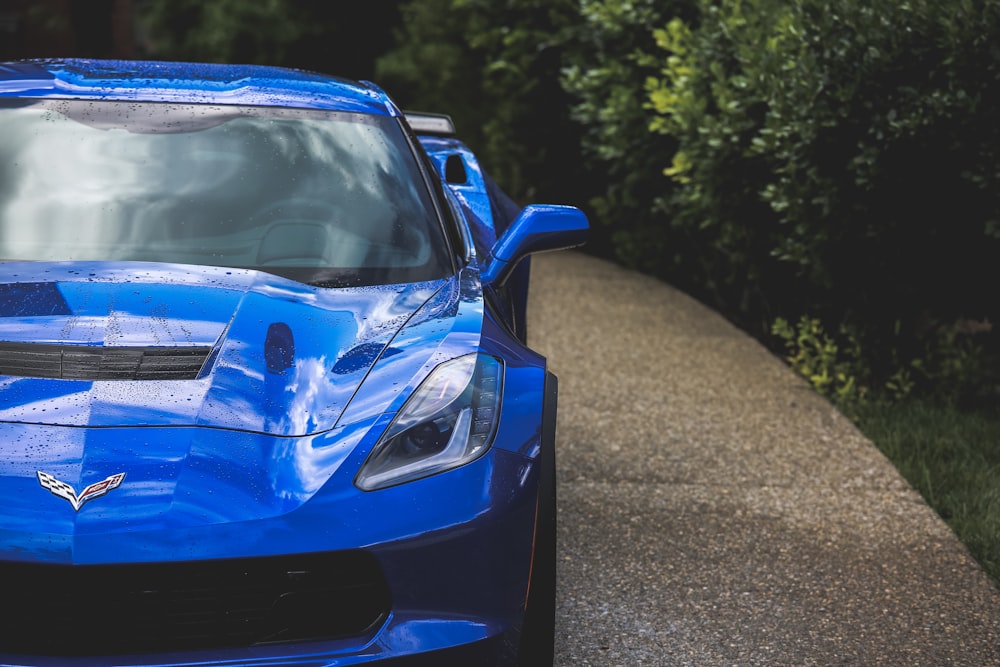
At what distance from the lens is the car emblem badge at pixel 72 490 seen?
2.33 meters

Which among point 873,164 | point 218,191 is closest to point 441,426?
point 218,191

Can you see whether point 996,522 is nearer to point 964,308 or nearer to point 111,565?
point 964,308

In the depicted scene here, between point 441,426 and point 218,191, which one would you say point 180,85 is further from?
point 441,426

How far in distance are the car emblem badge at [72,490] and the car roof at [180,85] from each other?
1769 mm

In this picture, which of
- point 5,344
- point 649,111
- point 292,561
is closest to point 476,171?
point 5,344

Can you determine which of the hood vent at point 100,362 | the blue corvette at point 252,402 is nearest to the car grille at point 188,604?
the blue corvette at point 252,402

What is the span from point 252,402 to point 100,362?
0.37 m

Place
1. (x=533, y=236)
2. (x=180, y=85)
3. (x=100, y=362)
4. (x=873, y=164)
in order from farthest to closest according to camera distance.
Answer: (x=873, y=164)
(x=180, y=85)
(x=533, y=236)
(x=100, y=362)

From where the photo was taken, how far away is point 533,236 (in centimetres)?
358

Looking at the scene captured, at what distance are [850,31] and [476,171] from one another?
6.34ft

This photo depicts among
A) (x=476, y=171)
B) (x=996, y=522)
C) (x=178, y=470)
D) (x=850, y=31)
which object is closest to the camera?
(x=178, y=470)

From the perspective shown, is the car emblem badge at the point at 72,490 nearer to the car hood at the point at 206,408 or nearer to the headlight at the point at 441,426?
the car hood at the point at 206,408

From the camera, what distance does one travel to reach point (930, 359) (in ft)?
21.3

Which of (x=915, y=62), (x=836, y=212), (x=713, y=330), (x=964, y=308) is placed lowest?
(x=713, y=330)
